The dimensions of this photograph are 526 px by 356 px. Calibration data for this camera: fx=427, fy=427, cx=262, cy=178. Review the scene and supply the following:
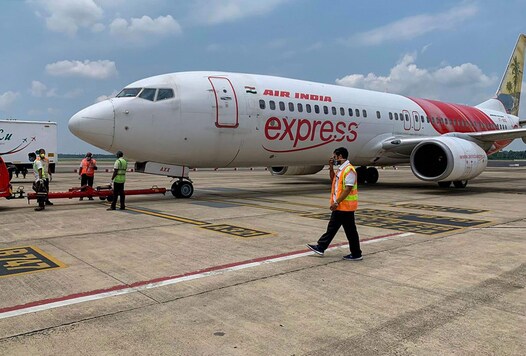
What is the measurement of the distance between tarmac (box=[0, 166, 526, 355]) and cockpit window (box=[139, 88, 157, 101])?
4.33m

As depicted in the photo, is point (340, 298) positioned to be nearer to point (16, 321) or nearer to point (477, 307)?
point (477, 307)

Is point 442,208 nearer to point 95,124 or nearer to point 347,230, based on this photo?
point 347,230

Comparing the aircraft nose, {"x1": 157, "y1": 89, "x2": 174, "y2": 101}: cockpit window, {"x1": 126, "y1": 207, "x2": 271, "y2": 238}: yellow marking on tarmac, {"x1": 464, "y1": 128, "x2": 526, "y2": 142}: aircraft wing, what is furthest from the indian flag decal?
{"x1": 464, "y1": 128, "x2": 526, "y2": 142}: aircraft wing

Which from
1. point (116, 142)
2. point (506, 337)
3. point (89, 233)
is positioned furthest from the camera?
point (116, 142)

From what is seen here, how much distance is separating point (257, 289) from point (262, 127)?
9618 mm

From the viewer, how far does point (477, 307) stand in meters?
4.10

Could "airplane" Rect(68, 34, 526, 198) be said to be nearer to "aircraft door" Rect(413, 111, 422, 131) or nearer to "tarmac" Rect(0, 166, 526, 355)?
"aircraft door" Rect(413, 111, 422, 131)

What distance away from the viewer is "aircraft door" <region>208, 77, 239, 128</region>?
1291 cm

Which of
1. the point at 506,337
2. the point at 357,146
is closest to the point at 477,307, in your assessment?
the point at 506,337

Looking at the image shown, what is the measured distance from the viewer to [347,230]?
600cm

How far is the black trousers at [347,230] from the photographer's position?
595cm

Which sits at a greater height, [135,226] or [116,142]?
[116,142]

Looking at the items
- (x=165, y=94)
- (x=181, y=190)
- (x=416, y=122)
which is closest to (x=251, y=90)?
(x=165, y=94)

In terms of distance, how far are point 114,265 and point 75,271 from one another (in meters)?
0.48
